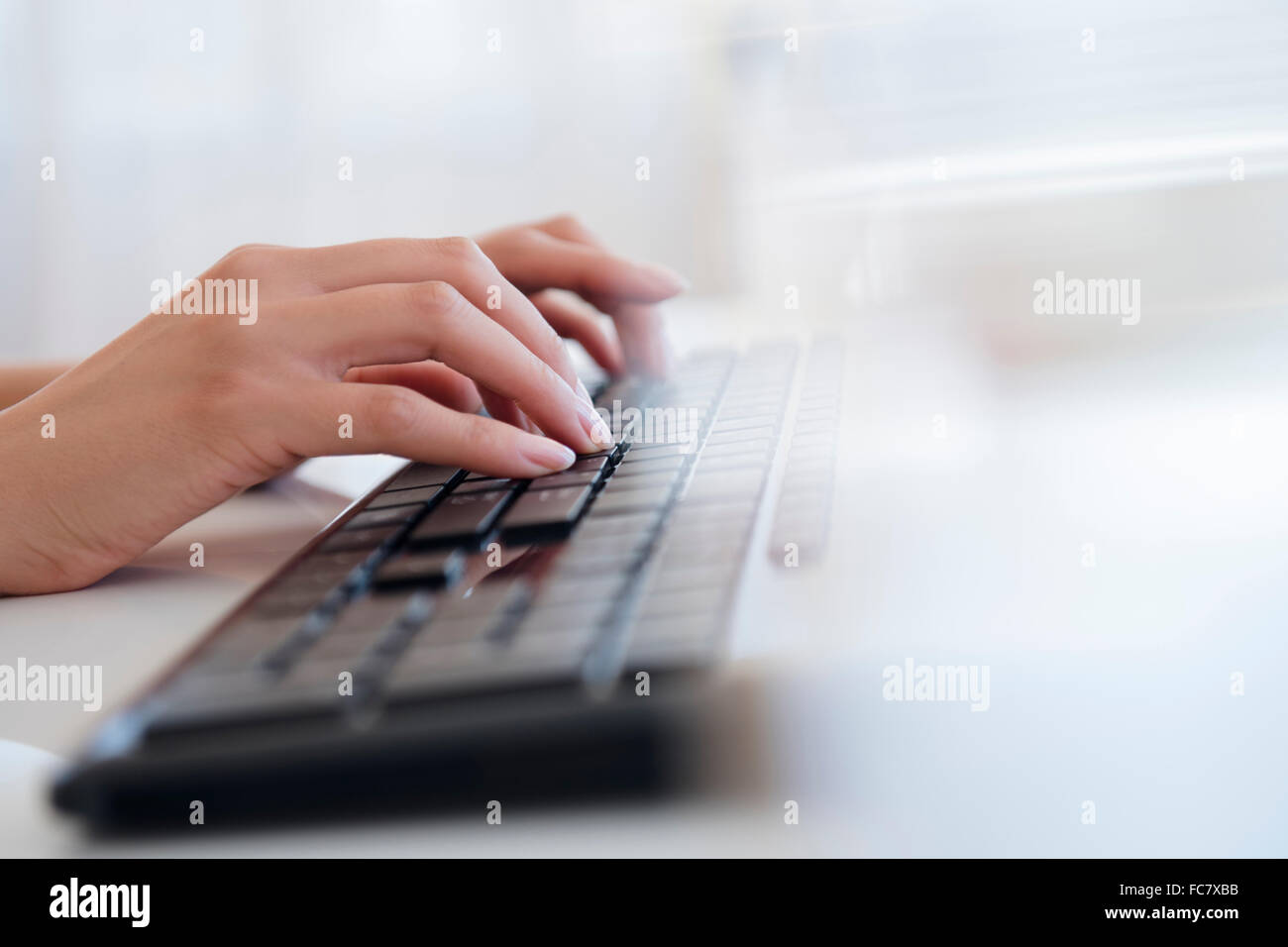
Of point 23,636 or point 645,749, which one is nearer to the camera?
point 645,749

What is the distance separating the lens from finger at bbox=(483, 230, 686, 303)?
71cm

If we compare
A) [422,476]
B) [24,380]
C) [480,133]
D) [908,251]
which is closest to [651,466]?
[422,476]

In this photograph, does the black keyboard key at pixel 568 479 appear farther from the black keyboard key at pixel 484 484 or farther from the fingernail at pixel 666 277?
the fingernail at pixel 666 277

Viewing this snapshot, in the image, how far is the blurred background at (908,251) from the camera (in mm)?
227

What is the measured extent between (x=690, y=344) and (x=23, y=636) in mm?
666

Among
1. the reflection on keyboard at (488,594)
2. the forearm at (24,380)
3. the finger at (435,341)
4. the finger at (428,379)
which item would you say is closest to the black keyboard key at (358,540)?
the reflection on keyboard at (488,594)

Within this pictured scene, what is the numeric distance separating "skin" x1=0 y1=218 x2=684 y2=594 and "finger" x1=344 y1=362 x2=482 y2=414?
0.36 feet

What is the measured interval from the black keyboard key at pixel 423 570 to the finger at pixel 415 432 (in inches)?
4.0

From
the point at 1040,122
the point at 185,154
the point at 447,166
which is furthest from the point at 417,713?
the point at 185,154

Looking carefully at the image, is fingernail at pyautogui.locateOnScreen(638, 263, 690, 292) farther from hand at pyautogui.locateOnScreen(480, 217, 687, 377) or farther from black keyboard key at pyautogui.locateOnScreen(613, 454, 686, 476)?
black keyboard key at pyautogui.locateOnScreen(613, 454, 686, 476)

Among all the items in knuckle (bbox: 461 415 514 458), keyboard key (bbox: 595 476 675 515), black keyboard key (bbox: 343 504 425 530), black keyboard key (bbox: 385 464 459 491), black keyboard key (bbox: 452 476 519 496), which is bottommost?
black keyboard key (bbox: 343 504 425 530)

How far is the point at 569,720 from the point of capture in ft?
0.71

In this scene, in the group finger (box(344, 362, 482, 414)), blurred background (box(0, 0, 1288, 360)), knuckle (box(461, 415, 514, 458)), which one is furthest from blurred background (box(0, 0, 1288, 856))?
finger (box(344, 362, 482, 414))

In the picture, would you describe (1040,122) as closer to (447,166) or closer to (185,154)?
(447,166)
